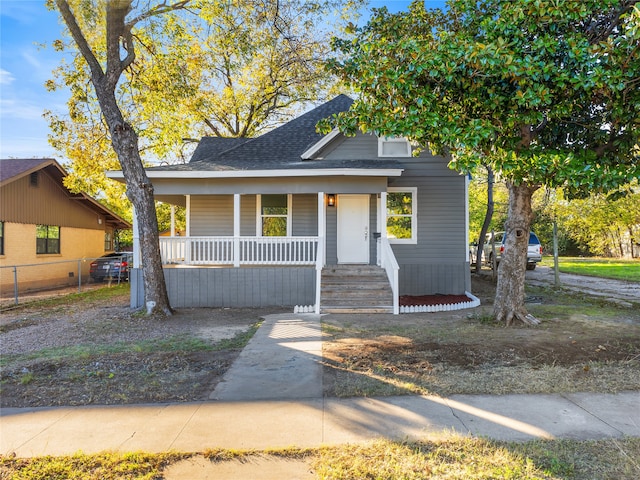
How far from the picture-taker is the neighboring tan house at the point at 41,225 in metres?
14.8

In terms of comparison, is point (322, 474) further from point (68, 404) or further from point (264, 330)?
point (264, 330)

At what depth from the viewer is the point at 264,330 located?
7.36m

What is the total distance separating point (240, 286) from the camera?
34.1 ft

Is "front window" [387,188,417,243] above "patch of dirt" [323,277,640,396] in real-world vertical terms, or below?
above

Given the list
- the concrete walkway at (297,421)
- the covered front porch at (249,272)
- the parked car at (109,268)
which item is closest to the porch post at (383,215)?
the covered front porch at (249,272)

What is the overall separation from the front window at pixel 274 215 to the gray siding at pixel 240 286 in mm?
2393

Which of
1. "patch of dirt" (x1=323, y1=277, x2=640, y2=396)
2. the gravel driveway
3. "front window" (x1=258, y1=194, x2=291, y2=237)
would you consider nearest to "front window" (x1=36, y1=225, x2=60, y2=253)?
"front window" (x1=258, y1=194, x2=291, y2=237)

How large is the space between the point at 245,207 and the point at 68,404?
9.10m

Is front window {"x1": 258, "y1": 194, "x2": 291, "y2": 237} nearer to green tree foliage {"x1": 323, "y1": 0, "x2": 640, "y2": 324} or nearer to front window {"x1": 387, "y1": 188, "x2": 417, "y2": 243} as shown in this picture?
front window {"x1": 387, "y1": 188, "x2": 417, "y2": 243}

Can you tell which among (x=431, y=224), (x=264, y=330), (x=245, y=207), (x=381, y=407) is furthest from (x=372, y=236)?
(x=381, y=407)

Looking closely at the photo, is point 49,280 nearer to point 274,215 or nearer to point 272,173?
point 274,215

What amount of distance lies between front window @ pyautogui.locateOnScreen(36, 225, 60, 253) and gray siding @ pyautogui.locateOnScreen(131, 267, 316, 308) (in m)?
10.3

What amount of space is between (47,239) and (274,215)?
11720mm

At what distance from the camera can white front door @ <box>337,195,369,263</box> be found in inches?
469
